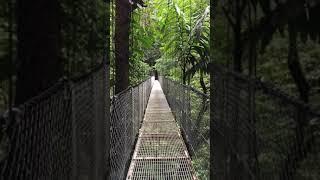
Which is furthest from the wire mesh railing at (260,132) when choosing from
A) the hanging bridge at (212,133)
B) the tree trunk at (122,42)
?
the tree trunk at (122,42)

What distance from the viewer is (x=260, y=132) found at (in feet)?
6.36

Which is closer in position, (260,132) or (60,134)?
(60,134)

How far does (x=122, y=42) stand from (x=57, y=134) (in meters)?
6.67

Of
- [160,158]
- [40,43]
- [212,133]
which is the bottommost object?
[160,158]

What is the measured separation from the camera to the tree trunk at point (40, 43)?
2336 mm

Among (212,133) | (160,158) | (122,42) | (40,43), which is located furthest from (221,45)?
(122,42)

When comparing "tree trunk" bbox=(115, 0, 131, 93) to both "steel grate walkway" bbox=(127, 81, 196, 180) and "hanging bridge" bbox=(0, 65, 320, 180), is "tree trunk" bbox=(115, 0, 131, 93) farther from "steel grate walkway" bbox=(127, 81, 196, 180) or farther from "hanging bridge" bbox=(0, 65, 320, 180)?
"hanging bridge" bbox=(0, 65, 320, 180)

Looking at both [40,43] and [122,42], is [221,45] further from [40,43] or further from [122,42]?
[122,42]

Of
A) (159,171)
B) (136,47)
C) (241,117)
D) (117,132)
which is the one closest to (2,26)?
(241,117)

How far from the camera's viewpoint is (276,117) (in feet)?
5.66

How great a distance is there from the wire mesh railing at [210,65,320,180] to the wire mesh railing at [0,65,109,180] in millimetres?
708

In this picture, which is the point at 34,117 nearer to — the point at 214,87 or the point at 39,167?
Answer: the point at 39,167

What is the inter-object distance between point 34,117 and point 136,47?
8.90m

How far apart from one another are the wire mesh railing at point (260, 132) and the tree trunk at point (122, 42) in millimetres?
5216
